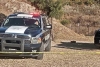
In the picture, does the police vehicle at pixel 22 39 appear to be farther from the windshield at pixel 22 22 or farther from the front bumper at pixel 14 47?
the windshield at pixel 22 22

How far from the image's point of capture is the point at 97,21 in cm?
5241

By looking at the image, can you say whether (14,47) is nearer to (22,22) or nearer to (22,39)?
(22,39)

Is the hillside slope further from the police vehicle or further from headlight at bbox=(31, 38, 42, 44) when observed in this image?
headlight at bbox=(31, 38, 42, 44)

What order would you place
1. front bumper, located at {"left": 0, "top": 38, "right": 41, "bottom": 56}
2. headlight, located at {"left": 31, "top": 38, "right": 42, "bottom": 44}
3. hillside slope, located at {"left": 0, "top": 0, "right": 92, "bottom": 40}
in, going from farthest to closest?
1. hillside slope, located at {"left": 0, "top": 0, "right": 92, "bottom": 40}
2. headlight, located at {"left": 31, "top": 38, "right": 42, "bottom": 44}
3. front bumper, located at {"left": 0, "top": 38, "right": 41, "bottom": 56}

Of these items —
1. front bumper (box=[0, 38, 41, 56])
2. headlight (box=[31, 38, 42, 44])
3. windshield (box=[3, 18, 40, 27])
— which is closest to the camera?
front bumper (box=[0, 38, 41, 56])

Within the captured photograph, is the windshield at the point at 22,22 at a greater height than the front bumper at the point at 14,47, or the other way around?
the windshield at the point at 22,22

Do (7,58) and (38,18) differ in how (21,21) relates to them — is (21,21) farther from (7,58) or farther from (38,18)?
(7,58)

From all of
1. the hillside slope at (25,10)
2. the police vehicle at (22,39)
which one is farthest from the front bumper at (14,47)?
the hillside slope at (25,10)

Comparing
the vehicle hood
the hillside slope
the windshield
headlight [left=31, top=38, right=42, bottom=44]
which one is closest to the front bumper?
headlight [left=31, top=38, right=42, bottom=44]

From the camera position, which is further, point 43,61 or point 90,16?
point 90,16

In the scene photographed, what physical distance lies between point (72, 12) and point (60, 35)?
22100mm

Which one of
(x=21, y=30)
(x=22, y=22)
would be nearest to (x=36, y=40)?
(x=21, y=30)

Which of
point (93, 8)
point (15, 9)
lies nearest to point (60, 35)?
point (15, 9)

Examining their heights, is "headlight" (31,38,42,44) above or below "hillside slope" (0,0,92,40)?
above
